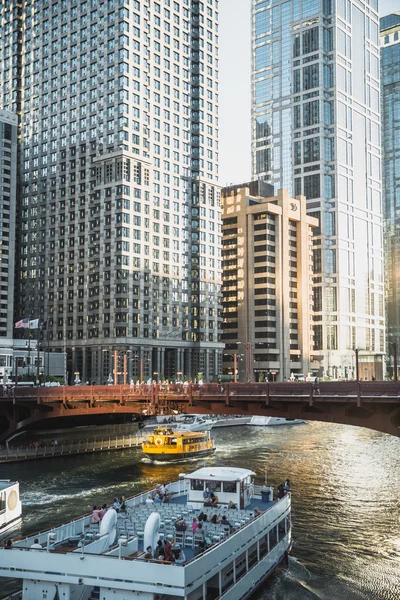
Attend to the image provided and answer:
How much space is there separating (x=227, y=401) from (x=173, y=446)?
2251cm

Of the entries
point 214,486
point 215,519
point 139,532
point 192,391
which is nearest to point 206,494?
point 214,486

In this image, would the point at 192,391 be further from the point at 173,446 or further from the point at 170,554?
the point at 170,554

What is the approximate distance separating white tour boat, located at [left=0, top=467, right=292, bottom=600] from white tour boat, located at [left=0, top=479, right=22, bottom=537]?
519 inches

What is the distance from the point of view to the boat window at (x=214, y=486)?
45.3m

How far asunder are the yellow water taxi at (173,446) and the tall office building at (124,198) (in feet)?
270

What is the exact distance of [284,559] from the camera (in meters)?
45.3

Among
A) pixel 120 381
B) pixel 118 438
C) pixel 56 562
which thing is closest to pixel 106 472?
pixel 118 438

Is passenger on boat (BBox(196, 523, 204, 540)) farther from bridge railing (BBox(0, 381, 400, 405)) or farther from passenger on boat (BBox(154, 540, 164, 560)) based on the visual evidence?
→ bridge railing (BBox(0, 381, 400, 405))

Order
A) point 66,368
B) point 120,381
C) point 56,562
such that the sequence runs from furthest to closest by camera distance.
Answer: point 66,368 → point 120,381 → point 56,562

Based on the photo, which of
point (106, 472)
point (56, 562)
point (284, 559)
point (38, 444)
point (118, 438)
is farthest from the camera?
point (118, 438)

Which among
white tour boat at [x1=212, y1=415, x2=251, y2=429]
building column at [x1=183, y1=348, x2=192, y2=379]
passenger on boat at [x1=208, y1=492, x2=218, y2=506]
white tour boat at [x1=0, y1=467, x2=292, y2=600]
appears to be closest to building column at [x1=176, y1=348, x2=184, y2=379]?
building column at [x1=183, y1=348, x2=192, y2=379]

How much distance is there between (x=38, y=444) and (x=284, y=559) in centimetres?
4992

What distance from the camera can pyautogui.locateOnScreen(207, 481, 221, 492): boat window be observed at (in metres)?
45.3

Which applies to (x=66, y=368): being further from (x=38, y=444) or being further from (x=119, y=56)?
(x=38, y=444)
